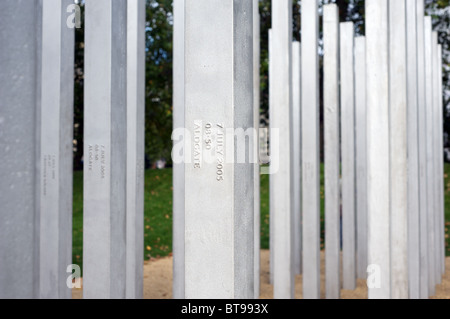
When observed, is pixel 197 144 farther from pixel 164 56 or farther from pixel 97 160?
pixel 164 56

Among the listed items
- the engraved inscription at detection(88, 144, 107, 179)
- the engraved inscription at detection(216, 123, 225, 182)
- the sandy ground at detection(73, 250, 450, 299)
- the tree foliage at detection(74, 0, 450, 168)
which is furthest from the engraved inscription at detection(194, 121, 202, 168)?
the tree foliage at detection(74, 0, 450, 168)

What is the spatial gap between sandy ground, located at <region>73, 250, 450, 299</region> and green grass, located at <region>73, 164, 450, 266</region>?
4.42 ft

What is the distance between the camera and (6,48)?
186cm

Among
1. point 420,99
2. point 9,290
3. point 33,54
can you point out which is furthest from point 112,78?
point 420,99

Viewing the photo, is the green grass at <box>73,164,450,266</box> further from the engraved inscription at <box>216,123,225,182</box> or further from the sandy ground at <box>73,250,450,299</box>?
the engraved inscription at <box>216,123,225,182</box>

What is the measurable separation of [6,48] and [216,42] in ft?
2.61

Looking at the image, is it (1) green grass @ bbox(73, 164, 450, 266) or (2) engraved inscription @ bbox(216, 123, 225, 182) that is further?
(1) green grass @ bbox(73, 164, 450, 266)

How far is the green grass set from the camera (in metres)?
10.7

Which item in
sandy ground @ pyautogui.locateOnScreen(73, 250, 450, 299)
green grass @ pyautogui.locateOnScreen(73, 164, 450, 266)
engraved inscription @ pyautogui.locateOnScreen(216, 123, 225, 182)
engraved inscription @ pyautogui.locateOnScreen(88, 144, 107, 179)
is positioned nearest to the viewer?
engraved inscription @ pyautogui.locateOnScreen(216, 123, 225, 182)

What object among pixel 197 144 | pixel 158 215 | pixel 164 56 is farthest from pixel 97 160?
pixel 164 56

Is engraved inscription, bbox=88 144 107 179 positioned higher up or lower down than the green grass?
higher up

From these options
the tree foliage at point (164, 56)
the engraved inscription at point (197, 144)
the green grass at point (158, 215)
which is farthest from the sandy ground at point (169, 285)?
the tree foliage at point (164, 56)

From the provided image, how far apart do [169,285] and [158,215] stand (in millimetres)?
5503
